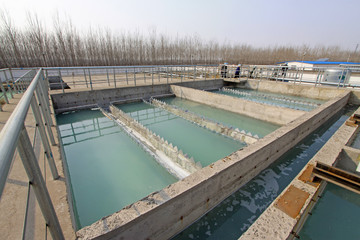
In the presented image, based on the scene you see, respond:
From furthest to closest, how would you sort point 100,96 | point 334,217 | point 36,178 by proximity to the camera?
point 100,96, point 334,217, point 36,178

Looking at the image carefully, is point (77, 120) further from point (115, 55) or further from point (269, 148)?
point (115, 55)

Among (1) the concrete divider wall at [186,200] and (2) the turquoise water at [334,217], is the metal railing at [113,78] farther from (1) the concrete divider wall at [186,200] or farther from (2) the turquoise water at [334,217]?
(2) the turquoise water at [334,217]

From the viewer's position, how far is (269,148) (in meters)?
3.37

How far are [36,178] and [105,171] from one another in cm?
274

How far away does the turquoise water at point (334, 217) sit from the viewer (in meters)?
2.30

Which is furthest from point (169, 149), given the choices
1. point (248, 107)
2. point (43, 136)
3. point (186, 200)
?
point (248, 107)

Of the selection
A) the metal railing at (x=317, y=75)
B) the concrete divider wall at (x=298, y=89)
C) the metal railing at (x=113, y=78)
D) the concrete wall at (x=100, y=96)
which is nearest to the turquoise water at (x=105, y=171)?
the concrete wall at (x=100, y=96)

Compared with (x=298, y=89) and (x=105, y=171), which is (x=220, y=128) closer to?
(x=105, y=171)

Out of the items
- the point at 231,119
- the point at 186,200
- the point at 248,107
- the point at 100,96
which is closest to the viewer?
the point at 186,200

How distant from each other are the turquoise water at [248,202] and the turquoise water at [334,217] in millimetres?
550

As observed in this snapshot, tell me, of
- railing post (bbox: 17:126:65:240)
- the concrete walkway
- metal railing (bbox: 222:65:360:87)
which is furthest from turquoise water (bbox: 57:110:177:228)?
metal railing (bbox: 222:65:360:87)

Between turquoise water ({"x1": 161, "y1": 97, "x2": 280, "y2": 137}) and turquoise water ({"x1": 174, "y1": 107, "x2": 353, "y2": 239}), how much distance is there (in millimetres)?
1325

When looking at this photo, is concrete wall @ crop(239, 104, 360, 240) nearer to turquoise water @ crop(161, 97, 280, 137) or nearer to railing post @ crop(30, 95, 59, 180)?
railing post @ crop(30, 95, 59, 180)

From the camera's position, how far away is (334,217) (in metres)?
2.55
